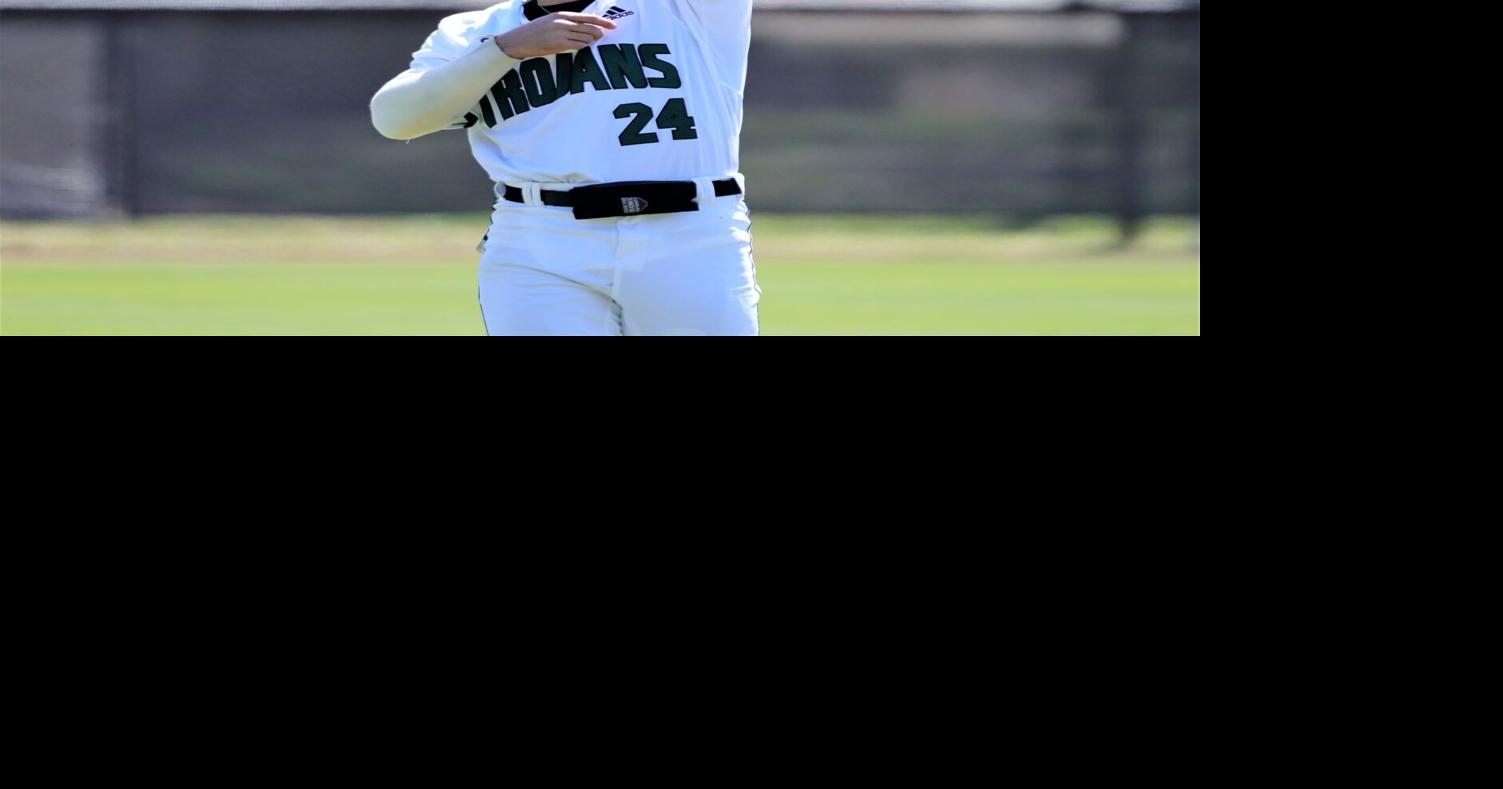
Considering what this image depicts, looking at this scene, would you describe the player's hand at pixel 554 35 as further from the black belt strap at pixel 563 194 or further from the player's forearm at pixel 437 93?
the black belt strap at pixel 563 194

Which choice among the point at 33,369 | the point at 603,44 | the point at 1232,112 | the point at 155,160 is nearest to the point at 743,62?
the point at 603,44

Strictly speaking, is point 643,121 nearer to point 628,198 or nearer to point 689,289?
point 628,198

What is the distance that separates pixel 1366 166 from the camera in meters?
1.46

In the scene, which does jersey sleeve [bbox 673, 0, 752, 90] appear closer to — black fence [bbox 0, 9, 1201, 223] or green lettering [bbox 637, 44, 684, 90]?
green lettering [bbox 637, 44, 684, 90]

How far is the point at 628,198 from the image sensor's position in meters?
2.65

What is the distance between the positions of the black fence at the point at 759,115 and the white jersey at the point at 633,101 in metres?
13.8

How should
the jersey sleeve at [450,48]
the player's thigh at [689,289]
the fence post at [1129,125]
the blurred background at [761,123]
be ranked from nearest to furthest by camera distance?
the player's thigh at [689,289]
the jersey sleeve at [450,48]
the blurred background at [761,123]
the fence post at [1129,125]

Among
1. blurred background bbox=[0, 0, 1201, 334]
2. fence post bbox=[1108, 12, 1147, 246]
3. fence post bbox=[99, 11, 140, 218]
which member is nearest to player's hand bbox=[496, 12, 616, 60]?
blurred background bbox=[0, 0, 1201, 334]

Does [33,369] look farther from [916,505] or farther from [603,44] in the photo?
[603,44]

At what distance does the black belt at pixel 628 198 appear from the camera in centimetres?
265

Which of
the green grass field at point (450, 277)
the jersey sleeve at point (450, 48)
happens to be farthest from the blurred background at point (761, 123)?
the jersey sleeve at point (450, 48)

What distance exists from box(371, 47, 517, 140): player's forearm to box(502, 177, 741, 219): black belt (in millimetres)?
209

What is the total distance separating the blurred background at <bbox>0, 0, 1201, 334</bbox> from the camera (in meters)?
16.4

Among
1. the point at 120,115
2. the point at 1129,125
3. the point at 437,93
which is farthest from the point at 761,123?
the point at 437,93
